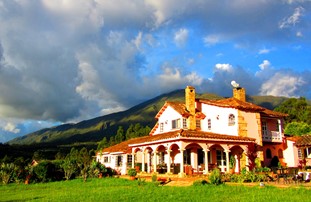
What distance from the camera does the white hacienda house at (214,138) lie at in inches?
1200

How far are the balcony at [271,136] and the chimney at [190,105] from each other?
832 centimetres

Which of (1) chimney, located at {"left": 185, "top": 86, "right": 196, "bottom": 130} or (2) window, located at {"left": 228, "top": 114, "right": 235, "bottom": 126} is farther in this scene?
(1) chimney, located at {"left": 185, "top": 86, "right": 196, "bottom": 130}

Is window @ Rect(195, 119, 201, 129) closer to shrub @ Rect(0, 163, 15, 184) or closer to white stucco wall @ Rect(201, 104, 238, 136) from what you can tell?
white stucco wall @ Rect(201, 104, 238, 136)

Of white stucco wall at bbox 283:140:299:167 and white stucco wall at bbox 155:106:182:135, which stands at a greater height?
white stucco wall at bbox 155:106:182:135

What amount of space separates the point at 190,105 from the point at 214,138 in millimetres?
8032

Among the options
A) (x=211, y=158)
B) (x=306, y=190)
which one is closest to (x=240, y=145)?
(x=211, y=158)

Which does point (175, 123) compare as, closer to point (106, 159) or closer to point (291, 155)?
point (291, 155)

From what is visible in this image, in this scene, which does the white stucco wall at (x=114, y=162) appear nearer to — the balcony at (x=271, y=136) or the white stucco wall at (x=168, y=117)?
the white stucco wall at (x=168, y=117)

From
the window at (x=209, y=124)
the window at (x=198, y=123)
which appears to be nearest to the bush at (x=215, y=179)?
the window at (x=209, y=124)

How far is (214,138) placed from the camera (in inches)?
1180

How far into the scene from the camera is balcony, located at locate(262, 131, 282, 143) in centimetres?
3653

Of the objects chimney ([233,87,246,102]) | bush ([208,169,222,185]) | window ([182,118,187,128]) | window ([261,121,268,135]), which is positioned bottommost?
bush ([208,169,222,185])

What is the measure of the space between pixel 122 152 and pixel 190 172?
52.2 feet

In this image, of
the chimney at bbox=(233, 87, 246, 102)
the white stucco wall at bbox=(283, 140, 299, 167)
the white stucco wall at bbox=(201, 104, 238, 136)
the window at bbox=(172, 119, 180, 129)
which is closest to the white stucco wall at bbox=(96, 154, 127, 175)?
the window at bbox=(172, 119, 180, 129)
